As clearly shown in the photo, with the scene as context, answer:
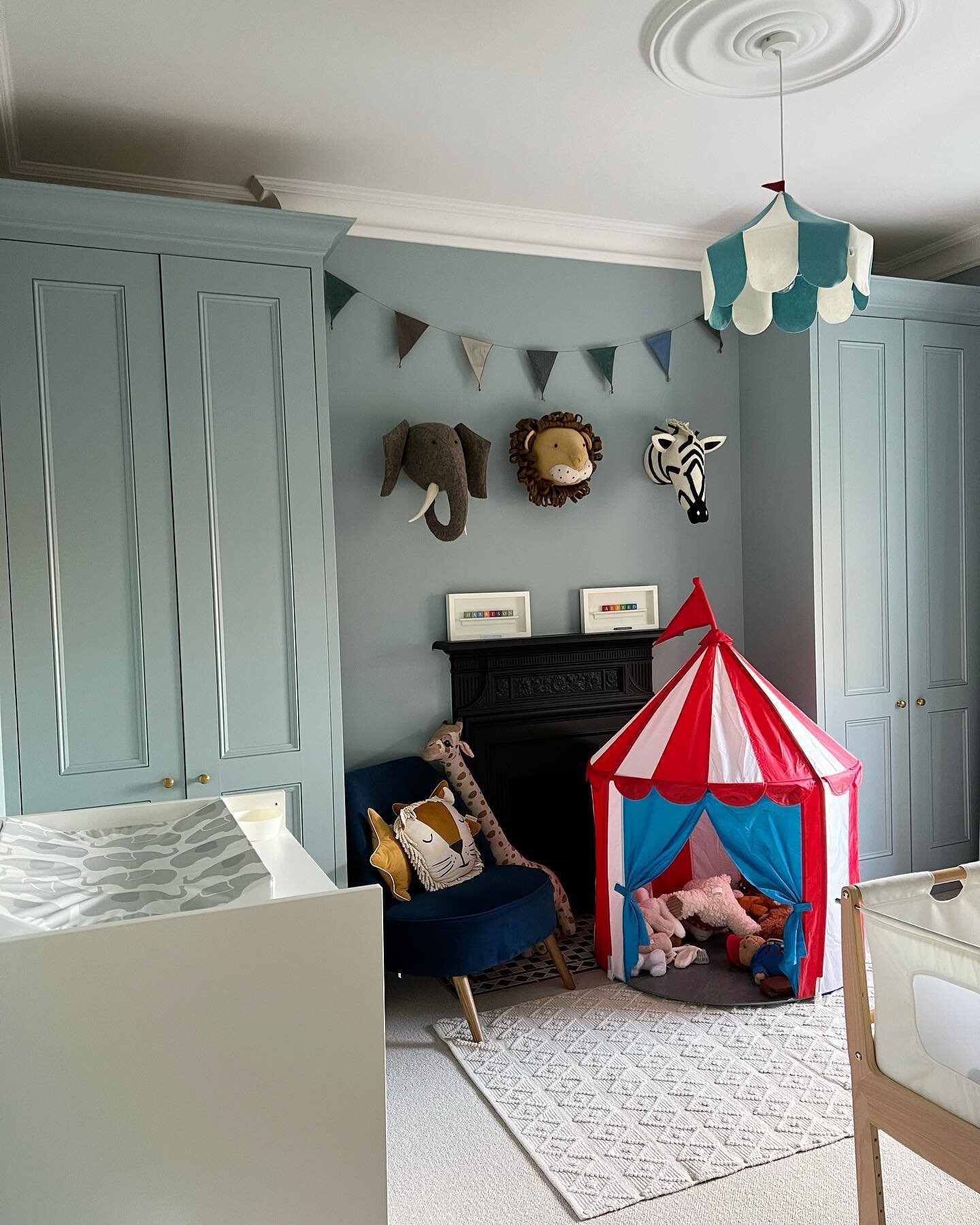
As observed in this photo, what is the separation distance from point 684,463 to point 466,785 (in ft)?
4.84

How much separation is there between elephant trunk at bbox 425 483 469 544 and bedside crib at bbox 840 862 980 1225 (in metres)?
1.88

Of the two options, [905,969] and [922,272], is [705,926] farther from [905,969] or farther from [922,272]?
[922,272]

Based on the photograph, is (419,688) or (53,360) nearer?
(53,360)

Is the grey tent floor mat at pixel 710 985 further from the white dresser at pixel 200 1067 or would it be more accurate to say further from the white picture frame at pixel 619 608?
the white dresser at pixel 200 1067

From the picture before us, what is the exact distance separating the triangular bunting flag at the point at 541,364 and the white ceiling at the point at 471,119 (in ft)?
1.34

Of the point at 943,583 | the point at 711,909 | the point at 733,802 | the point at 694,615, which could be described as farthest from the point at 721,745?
the point at 943,583

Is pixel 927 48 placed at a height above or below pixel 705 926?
above

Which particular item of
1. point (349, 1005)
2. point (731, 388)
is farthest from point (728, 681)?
point (349, 1005)

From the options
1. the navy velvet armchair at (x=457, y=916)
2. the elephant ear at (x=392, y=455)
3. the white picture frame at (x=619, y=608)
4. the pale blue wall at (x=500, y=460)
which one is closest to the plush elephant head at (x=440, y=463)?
the elephant ear at (x=392, y=455)

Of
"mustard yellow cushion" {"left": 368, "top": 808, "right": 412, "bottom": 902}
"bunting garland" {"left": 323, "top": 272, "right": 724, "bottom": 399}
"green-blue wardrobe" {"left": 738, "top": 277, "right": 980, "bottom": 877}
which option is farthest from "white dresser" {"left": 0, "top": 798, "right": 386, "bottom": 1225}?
"green-blue wardrobe" {"left": 738, "top": 277, "right": 980, "bottom": 877}

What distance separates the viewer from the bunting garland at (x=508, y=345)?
3.41m

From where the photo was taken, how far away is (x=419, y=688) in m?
3.57

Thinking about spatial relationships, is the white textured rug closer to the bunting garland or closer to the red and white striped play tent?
the red and white striped play tent

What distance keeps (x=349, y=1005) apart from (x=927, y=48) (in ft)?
8.45
